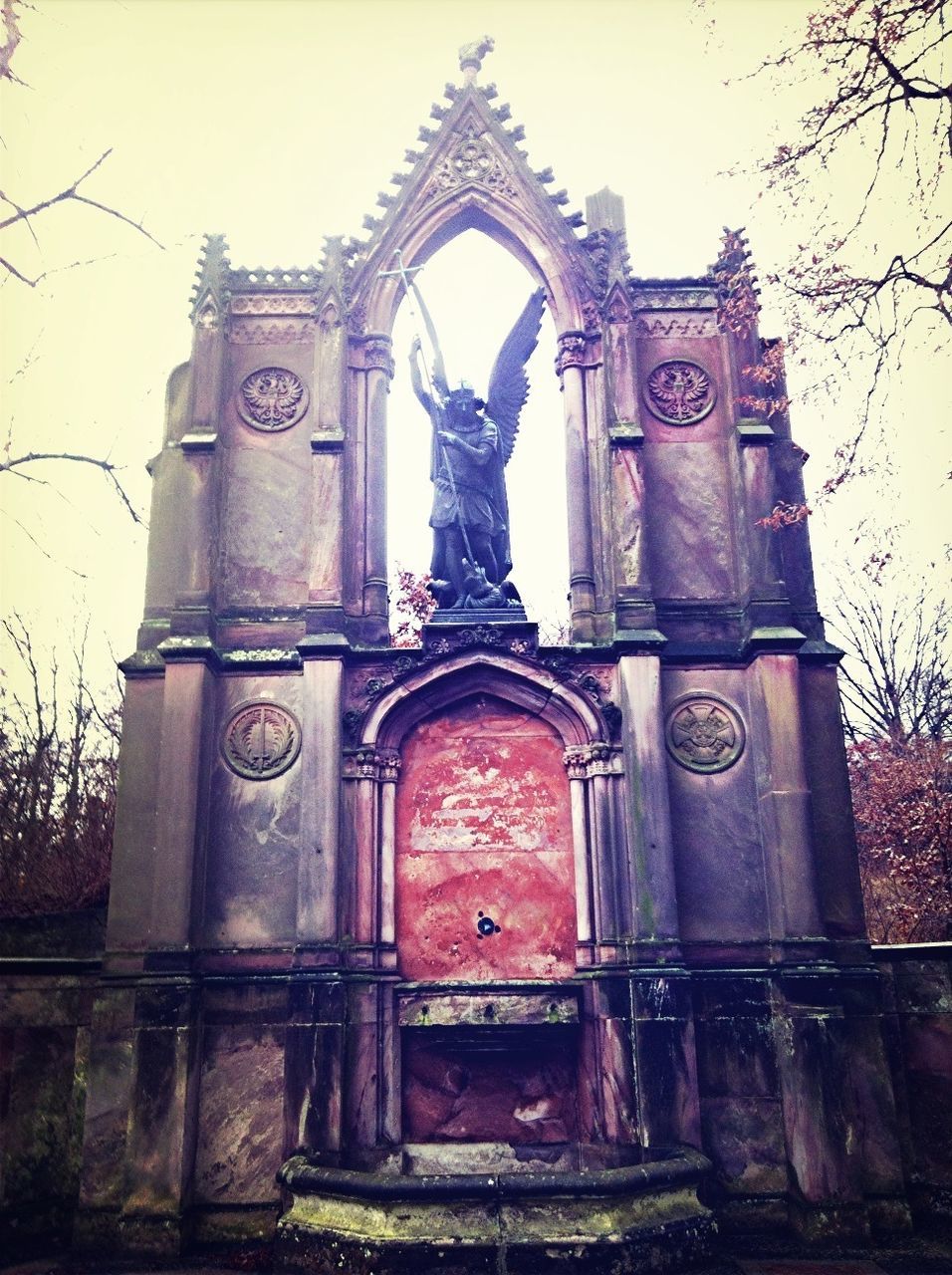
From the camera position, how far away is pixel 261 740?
11.0 m

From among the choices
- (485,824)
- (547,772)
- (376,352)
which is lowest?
(485,824)

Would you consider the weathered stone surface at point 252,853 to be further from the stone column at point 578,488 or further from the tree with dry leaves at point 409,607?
the tree with dry leaves at point 409,607

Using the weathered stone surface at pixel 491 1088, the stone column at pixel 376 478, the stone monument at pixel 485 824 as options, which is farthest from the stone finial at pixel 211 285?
the weathered stone surface at pixel 491 1088

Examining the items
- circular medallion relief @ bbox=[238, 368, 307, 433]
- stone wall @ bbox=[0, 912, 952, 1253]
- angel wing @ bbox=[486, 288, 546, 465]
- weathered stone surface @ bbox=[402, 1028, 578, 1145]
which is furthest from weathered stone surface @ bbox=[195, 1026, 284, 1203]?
angel wing @ bbox=[486, 288, 546, 465]

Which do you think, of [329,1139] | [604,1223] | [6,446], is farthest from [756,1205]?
[6,446]

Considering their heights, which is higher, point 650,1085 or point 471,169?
point 471,169

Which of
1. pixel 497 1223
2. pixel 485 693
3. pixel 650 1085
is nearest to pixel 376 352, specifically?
pixel 485 693

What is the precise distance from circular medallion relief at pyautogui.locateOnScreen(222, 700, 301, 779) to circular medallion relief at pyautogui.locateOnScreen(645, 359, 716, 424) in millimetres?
5032

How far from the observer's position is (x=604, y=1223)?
779 centimetres

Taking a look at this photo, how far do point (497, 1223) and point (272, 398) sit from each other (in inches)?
322

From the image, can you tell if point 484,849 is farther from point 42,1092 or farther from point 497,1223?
point 42,1092

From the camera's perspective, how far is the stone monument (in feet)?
31.9

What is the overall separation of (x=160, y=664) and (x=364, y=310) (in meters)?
4.40

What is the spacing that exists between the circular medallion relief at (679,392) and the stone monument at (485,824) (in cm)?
3
